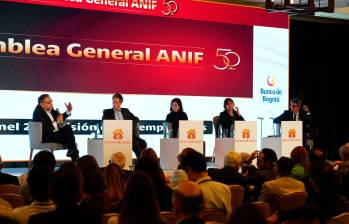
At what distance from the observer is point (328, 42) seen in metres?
15.8

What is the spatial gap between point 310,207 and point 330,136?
13.1 meters

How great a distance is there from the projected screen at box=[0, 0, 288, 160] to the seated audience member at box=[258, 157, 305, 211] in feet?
22.1

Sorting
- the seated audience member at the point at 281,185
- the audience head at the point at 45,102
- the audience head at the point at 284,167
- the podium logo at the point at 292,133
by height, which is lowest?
the seated audience member at the point at 281,185

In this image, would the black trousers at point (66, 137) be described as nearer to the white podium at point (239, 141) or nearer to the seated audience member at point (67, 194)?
the white podium at point (239, 141)

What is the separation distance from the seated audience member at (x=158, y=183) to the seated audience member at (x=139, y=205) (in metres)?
1.53

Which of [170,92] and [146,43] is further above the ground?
[146,43]

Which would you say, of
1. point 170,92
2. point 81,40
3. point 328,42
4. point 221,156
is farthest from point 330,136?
point 81,40

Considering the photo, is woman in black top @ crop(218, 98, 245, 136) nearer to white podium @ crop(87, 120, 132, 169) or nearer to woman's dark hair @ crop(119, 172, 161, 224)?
white podium @ crop(87, 120, 132, 169)

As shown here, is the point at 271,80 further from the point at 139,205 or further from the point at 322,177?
the point at 139,205

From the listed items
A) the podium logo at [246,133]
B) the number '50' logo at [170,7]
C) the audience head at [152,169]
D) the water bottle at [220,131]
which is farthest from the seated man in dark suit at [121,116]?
the audience head at [152,169]

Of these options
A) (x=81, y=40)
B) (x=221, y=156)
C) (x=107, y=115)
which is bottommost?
(x=221, y=156)

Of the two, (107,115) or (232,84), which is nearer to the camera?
(107,115)

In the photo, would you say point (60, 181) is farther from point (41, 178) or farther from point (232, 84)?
point (232, 84)

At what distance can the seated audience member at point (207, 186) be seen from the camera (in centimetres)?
456
